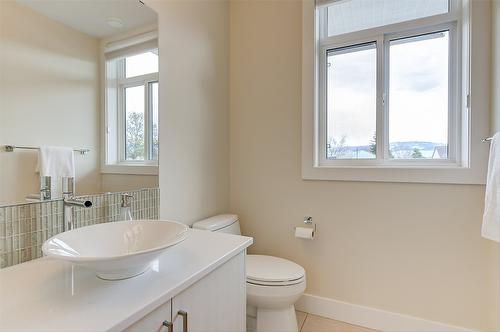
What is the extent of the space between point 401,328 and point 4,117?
224 centimetres

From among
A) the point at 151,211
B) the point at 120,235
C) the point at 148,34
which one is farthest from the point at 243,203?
the point at 148,34

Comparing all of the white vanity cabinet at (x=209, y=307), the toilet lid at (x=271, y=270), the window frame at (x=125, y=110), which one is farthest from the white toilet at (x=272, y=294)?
the window frame at (x=125, y=110)

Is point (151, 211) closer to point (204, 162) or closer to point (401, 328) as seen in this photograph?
point (204, 162)

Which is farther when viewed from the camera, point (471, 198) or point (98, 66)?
point (471, 198)

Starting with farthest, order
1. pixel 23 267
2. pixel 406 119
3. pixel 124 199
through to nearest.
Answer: pixel 406 119
pixel 124 199
pixel 23 267

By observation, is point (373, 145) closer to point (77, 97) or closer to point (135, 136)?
point (135, 136)

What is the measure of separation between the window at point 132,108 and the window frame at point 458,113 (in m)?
1.02

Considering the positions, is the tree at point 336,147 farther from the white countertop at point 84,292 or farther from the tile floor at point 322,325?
the white countertop at point 84,292

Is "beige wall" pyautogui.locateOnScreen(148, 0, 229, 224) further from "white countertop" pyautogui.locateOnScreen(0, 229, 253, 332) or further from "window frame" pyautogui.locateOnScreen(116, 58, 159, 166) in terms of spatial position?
"white countertop" pyautogui.locateOnScreen(0, 229, 253, 332)

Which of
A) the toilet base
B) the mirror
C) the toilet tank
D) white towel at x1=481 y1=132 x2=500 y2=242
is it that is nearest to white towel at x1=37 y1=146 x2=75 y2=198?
the mirror

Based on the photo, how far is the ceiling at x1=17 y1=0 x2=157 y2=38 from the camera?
0.97m

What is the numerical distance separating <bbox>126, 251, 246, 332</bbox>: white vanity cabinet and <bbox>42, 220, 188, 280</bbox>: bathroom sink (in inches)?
5.7

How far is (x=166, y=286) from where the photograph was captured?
0.70 metres

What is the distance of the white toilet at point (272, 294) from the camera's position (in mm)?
1420
